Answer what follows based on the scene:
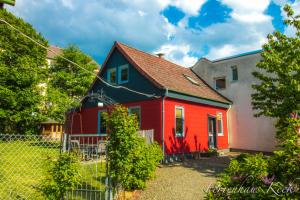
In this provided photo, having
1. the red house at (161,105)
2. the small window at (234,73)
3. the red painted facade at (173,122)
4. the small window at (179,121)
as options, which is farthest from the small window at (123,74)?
the small window at (234,73)

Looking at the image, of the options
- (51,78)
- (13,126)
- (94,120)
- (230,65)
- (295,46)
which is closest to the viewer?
(295,46)

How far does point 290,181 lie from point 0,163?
1154cm

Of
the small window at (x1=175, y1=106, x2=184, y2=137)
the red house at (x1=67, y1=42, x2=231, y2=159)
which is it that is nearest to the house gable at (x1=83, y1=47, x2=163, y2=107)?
the red house at (x1=67, y1=42, x2=231, y2=159)

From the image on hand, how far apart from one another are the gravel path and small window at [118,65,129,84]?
6.74m

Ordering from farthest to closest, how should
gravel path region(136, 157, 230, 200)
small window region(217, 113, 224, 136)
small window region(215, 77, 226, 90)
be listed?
small window region(215, 77, 226, 90) < small window region(217, 113, 224, 136) < gravel path region(136, 157, 230, 200)

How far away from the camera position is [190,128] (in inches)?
593

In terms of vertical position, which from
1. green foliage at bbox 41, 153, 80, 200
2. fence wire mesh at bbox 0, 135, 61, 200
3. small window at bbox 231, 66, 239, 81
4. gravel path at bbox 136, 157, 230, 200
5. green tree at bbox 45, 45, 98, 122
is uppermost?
green tree at bbox 45, 45, 98, 122

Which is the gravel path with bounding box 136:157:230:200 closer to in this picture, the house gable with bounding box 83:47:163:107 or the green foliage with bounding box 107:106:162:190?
the green foliage with bounding box 107:106:162:190

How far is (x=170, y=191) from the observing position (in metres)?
7.50

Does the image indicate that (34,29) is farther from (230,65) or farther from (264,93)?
(264,93)

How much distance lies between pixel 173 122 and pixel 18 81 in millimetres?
18082

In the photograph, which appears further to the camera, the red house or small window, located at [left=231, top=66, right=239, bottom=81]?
small window, located at [left=231, top=66, right=239, bottom=81]

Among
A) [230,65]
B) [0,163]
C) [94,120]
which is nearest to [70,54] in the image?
[94,120]

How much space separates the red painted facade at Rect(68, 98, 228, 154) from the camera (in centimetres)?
1327
